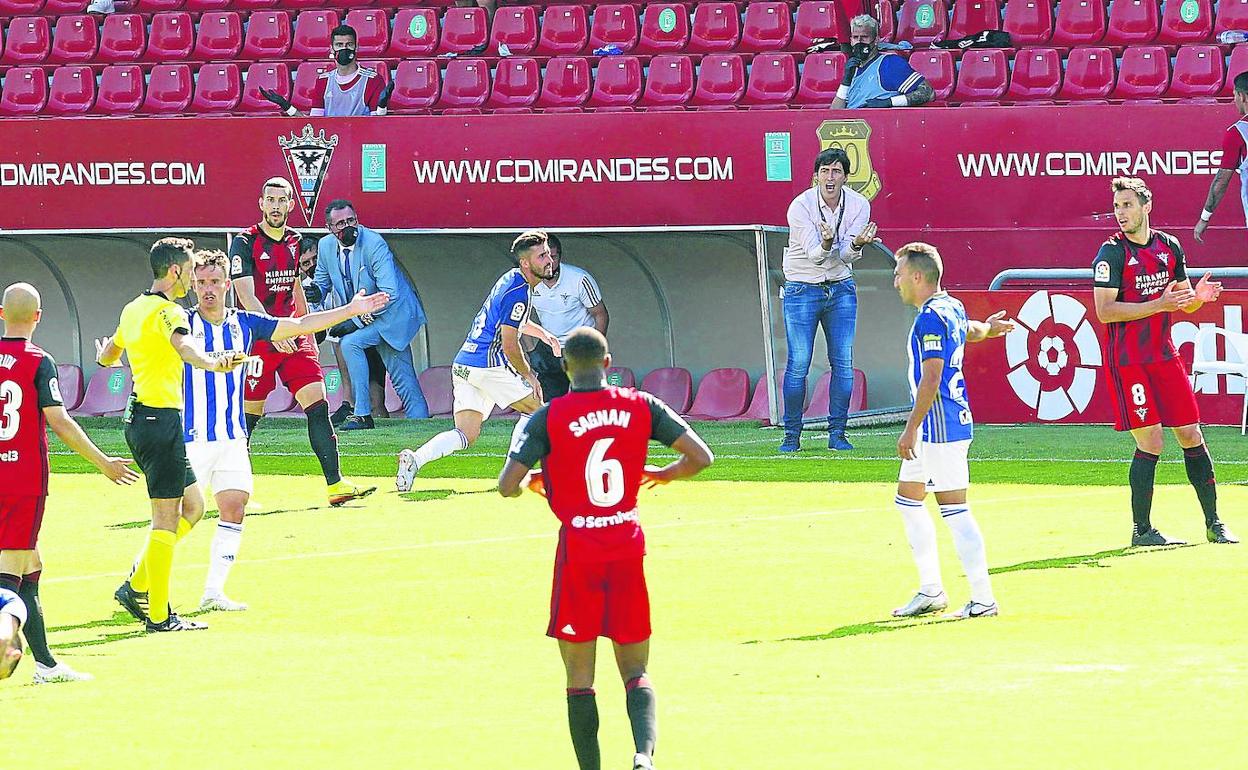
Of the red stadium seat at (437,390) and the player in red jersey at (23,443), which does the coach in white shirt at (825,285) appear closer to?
the red stadium seat at (437,390)

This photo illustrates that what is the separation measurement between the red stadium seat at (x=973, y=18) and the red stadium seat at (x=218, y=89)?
27.7ft

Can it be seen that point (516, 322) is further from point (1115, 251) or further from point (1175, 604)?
point (1175, 604)

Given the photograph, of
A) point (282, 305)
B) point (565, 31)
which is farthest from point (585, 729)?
point (565, 31)

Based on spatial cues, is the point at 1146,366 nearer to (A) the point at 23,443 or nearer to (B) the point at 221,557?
(B) the point at 221,557

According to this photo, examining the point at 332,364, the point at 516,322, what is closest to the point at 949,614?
the point at 516,322

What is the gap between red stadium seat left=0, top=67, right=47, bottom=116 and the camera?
2378 cm

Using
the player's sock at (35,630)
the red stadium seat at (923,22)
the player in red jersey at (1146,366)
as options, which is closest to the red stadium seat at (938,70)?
the red stadium seat at (923,22)

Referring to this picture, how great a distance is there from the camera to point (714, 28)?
22.4 meters

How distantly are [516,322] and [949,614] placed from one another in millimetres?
5645

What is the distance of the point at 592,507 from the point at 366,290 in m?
14.3

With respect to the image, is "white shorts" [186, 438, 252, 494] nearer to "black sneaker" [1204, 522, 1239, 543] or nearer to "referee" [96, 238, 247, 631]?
"referee" [96, 238, 247, 631]

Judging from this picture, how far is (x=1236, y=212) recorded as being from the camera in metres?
18.9

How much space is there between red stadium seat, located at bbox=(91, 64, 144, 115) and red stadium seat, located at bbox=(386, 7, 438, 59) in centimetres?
307

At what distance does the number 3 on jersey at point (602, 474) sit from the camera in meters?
6.16
